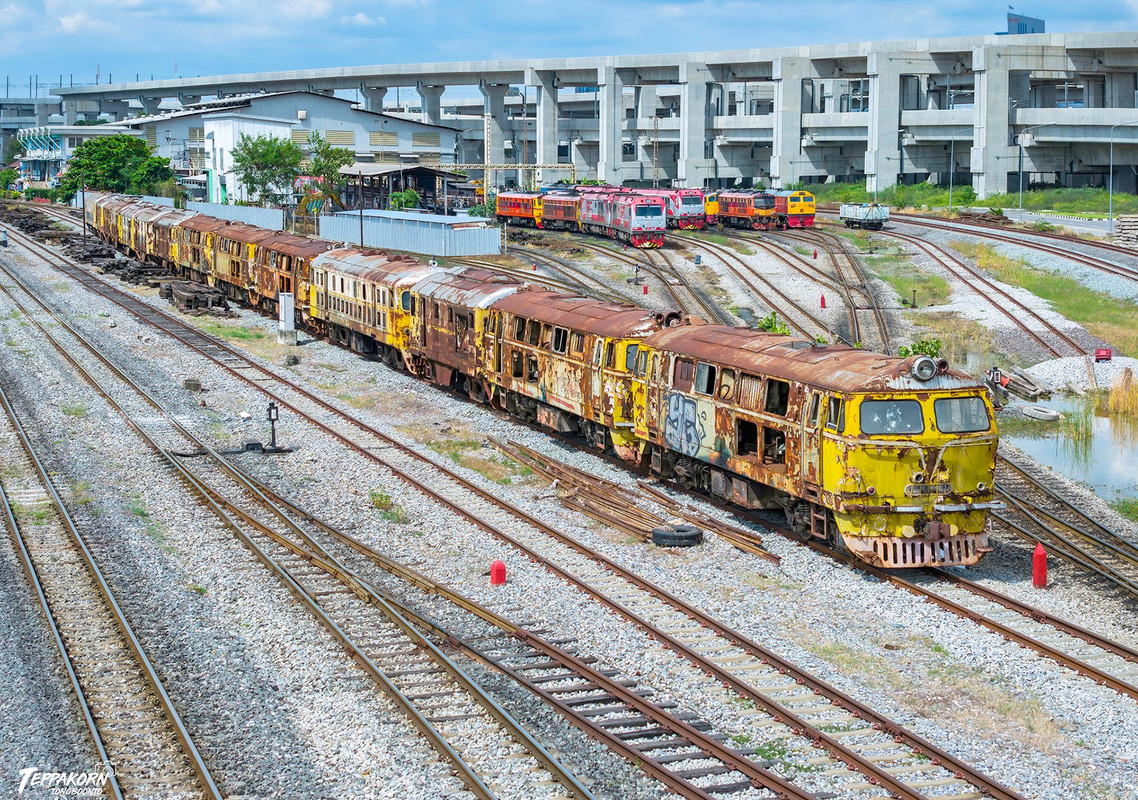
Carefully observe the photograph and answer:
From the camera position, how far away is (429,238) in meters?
58.5

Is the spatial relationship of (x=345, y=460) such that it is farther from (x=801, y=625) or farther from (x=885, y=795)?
(x=885, y=795)

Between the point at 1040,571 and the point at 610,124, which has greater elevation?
the point at 610,124

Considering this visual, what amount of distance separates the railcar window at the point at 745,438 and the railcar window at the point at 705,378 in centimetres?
87

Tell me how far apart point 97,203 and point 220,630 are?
7237 centimetres

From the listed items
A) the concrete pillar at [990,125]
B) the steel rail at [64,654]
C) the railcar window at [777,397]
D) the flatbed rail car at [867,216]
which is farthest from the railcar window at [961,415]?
the concrete pillar at [990,125]

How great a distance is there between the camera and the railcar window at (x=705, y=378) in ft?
68.5

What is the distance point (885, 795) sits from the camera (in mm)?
11500

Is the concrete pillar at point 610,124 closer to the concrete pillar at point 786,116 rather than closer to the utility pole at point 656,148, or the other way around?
the utility pole at point 656,148

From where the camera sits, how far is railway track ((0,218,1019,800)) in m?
11.9

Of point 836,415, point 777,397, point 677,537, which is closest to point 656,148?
point 777,397

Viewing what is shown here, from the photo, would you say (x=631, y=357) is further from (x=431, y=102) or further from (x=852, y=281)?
(x=431, y=102)

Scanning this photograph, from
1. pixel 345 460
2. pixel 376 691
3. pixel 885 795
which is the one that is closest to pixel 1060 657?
pixel 885 795

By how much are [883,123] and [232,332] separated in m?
57.1

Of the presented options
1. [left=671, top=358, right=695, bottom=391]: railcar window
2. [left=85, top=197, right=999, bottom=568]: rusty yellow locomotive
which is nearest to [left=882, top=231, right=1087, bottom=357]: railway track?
[left=85, top=197, right=999, bottom=568]: rusty yellow locomotive
